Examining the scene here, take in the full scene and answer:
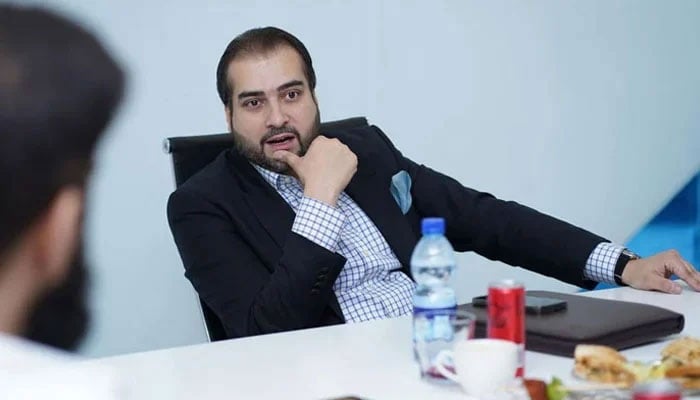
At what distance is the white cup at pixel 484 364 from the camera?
1302 mm

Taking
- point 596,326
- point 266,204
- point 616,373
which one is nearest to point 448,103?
point 266,204

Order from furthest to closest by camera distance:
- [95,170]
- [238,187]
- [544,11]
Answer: [544,11] → [95,170] → [238,187]

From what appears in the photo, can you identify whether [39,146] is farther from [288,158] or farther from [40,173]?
[288,158]

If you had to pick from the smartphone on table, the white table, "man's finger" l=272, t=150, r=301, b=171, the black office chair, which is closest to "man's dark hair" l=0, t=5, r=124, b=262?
the black office chair

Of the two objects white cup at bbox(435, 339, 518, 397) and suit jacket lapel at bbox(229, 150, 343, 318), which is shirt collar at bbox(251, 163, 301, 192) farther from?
white cup at bbox(435, 339, 518, 397)

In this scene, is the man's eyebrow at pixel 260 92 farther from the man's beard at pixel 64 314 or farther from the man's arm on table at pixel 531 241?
the man's beard at pixel 64 314

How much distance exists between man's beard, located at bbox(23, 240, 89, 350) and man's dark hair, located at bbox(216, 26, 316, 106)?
1.91ft

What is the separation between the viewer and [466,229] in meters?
2.49

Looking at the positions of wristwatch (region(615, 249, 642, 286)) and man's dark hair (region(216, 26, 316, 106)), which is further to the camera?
man's dark hair (region(216, 26, 316, 106))

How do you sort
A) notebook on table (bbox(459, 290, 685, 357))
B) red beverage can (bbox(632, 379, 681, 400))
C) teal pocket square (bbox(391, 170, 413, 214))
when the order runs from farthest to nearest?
teal pocket square (bbox(391, 170, 413, 214)) < notebook on table (bbox(459, 290, 685, 357)) < red beverage can (bbox(632, 379, 681, 400))

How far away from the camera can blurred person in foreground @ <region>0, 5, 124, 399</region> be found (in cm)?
248

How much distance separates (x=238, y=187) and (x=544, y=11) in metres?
1.59

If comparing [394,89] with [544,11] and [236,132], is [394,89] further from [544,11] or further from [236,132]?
[236,132]

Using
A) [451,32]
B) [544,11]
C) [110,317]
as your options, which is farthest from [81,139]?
[544,11]
